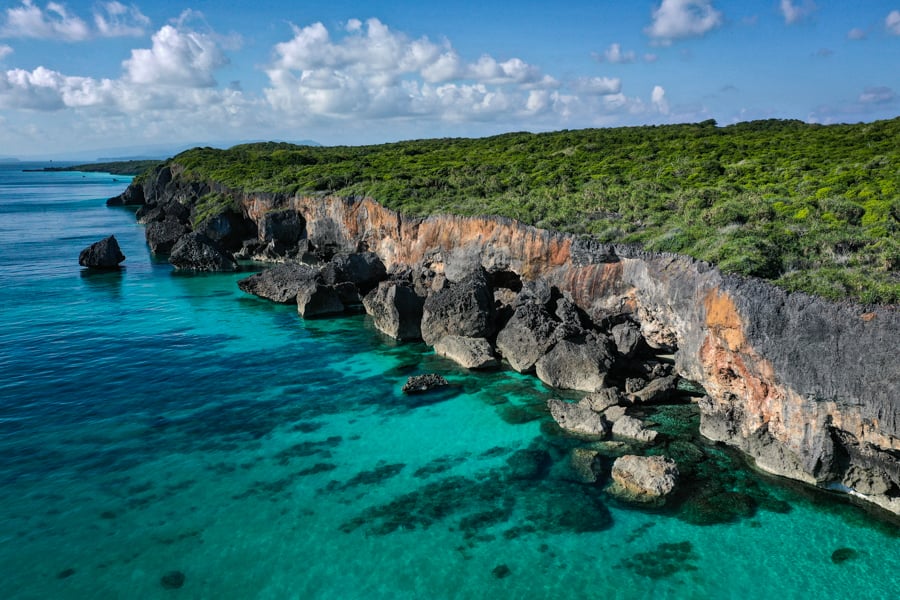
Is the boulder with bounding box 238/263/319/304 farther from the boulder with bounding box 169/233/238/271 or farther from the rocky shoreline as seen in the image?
the boulder with bounding box 169/233/238/271

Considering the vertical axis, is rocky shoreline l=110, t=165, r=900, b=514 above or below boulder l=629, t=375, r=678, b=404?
above

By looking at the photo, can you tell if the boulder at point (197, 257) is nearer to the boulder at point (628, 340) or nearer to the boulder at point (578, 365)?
the boulder at point (578, 365)

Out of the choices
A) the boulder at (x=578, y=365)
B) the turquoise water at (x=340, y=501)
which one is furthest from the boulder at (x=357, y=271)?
the boulder at (x=578, y=365)

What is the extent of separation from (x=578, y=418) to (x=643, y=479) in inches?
182

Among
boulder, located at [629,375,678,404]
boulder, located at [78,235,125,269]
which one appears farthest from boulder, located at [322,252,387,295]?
boulder, located at [78,235,125,269]

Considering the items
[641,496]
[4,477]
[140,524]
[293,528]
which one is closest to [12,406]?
[4,477]

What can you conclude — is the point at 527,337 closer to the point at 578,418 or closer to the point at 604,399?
the point at 604,399

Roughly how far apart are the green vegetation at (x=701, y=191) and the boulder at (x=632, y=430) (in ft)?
23.2

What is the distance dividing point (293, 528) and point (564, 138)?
71.1 meters

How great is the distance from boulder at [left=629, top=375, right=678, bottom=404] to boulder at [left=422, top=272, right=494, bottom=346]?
31.5ft

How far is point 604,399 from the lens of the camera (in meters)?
24.2

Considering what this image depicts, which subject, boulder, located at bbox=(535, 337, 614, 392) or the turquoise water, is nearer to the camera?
the turquoise water

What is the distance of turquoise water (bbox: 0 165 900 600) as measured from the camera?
49.6 ft

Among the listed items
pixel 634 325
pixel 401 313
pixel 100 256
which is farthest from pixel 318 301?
pixel 100 256
